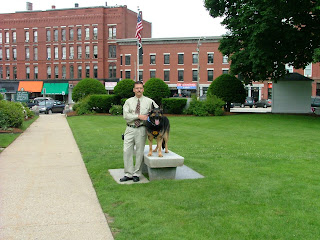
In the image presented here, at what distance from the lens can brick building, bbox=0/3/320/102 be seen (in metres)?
64.1

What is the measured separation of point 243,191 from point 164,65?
195 ft

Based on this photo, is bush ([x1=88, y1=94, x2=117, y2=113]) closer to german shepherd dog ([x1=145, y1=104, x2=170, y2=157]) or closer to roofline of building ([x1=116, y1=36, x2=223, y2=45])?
german shepherd dog ([x1=145, y1=104, x2=170, y2=157])

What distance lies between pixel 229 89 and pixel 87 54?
150 feet

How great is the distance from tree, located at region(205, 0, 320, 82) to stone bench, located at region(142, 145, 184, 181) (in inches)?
628

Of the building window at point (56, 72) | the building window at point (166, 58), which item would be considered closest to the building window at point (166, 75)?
the building window at point (166, 58)

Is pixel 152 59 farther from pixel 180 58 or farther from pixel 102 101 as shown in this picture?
pixel 102 101

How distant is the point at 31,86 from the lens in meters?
71.1

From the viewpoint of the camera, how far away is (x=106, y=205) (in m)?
5.87

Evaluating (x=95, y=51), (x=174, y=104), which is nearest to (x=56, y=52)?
(x=95, y=51)

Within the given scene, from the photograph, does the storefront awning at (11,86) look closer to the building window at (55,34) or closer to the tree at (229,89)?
the building window at (55,34)

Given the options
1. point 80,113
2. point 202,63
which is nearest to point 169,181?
point 80,113

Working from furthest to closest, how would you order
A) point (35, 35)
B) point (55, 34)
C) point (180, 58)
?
point (35, 35) → point (55, 34) → point (180, 58)

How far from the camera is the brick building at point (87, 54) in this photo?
64062 millimetres

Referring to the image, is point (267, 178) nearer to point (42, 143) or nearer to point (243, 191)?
point (243, 191)
